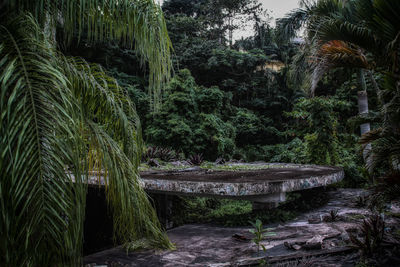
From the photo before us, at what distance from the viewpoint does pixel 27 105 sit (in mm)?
1582

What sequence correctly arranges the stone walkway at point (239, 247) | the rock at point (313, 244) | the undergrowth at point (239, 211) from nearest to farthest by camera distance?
the stone walkway at point (239, 247) → the rock at point (313, 244) → the undergrowth at point (239, 211)

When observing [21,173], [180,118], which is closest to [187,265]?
[21,173]

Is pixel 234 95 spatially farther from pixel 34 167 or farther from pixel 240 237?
pixel 34 167

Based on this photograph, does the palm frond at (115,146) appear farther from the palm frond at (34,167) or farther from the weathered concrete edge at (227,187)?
the weathered concrete edge at (227,187)

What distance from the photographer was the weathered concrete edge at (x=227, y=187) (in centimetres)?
359

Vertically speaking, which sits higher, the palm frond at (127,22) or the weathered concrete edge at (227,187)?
the palm frond at (127,22)

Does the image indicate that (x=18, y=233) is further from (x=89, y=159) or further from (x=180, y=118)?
(x=180, y=118)

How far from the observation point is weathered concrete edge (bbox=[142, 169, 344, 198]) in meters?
3.59

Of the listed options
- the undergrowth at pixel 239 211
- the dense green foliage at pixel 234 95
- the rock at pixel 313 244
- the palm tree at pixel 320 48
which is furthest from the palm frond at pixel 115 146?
the dense green foliage at pixel 234 95

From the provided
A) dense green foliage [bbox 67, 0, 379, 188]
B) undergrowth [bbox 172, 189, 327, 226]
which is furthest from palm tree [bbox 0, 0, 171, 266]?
dense green foliage [bbox 67, 0, 379, 188]

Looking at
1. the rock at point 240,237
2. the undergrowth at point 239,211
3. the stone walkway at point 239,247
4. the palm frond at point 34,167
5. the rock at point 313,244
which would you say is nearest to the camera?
the palm frond at point 34,167

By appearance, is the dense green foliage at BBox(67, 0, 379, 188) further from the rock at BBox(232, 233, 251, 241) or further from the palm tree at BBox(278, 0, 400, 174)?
the rock at BBox(232, 233, 251, 241)

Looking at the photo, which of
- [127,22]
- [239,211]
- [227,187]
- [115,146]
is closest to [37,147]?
[115,146]

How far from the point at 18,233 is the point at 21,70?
855 millimetres
